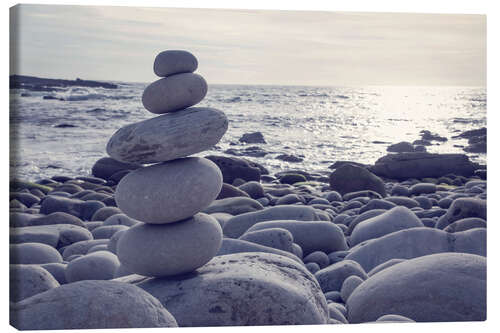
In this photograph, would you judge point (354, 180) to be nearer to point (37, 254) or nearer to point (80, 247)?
point (80, 247)

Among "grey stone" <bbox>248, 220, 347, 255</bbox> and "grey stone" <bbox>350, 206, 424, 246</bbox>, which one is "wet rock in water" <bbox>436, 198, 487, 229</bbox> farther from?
"grey stone" <bbox>248, 220, 347, 255</bbox>

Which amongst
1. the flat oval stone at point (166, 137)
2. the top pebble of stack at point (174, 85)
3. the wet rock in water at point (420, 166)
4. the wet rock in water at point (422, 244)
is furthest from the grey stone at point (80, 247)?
the wet rock in water at point (420, 166)

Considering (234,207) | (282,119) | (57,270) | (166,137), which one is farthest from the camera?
(282,119)

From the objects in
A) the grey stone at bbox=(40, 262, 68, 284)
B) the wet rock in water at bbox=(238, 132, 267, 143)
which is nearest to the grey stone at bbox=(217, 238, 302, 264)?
the grey stone at bbox=(40, 262, 68, 284)

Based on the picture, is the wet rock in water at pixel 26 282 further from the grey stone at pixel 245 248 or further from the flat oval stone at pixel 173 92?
the grey stone at pixel 245 248

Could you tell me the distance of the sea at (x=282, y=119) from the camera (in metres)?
6.58

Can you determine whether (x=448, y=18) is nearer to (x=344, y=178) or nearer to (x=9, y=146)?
(x=9, y=146)

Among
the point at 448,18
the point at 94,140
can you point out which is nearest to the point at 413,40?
the point at 448,18

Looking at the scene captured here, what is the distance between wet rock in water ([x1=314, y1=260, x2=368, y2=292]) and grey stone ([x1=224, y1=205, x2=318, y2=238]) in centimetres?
191

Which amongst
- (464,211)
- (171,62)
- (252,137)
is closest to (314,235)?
(464,211)

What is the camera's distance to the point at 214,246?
4809 millimetres

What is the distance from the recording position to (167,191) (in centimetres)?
463

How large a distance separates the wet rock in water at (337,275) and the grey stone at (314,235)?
38.4 inches

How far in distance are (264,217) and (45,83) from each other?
2.92 m
